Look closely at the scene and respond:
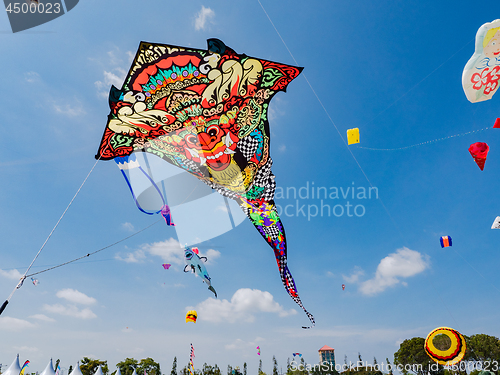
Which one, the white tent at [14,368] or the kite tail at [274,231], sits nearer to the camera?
the kite tail at [274,231]

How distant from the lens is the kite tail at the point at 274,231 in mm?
7453

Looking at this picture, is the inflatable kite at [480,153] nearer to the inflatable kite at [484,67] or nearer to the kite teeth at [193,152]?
the inflatable kite at [484,67]

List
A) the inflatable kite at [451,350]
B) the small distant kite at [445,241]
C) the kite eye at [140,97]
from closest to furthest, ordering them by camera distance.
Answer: the kite eye at [140,97], the inflatable kite at [451,350], the small distant kite at [445,241]

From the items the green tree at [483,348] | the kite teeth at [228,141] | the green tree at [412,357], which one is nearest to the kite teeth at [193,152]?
the kite teeth at [228,141]

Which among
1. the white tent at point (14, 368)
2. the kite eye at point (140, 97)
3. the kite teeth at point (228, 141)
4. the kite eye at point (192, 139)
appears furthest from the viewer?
the white tent at point (14, 368)

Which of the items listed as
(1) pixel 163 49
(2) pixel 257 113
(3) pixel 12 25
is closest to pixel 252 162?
(2) pixel 257 113

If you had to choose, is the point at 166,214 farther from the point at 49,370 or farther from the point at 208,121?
the point at 49,370

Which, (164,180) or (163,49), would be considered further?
(164,180)

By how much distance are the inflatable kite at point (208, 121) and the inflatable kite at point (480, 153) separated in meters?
5.50

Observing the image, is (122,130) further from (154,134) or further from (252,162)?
(252,162)

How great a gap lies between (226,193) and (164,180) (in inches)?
74.5

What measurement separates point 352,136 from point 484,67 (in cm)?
302

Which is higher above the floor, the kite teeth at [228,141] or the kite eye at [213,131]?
the kite eye at [213,131]

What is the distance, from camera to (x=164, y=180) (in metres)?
8.04
